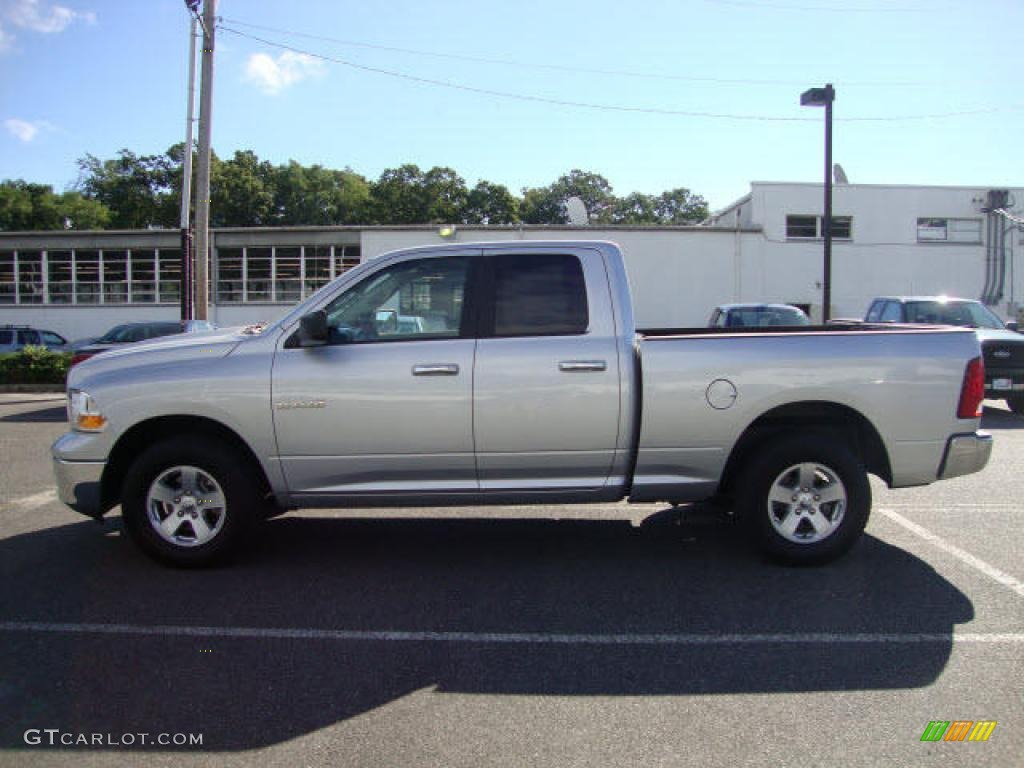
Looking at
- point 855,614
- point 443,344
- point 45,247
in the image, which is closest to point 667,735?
point 855,614

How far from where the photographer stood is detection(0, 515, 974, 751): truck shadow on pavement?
3410 mm

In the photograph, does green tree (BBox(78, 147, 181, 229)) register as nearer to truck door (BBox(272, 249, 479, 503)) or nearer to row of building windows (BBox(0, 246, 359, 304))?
row of building windows (BBox(0, 246, 359, 304))

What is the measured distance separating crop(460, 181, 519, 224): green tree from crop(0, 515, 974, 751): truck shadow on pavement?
62.9 m

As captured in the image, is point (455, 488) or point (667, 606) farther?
point (455, 488)

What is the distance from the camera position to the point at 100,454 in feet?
16.0

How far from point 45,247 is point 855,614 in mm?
32653

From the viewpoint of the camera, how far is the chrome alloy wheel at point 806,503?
4984 mm

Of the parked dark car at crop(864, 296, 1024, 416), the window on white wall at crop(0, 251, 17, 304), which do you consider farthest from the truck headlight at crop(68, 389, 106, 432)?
the window on white wall at crop(0, 251, 17, 304)

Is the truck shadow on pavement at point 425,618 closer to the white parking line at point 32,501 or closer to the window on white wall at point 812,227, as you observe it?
the white parking line at point 32,501

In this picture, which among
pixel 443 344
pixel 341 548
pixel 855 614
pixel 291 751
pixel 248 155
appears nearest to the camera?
pixel 291 751

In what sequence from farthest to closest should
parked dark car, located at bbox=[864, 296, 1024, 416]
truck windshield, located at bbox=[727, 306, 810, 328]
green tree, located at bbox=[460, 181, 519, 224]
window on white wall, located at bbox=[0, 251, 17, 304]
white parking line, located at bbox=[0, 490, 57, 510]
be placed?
green tree, located at bbox=[460, 181, 519, 224] < window on white wall, located at bbox=[0, 251, 17, 304] < truck windshield, located at bbox=[727, 306, 810, 328] < parked dark car, located at bbox=[864, 296, 1024, 416] < white parking line, located at bbox=[0, 490, 57, 510]

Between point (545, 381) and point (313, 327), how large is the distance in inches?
56.7

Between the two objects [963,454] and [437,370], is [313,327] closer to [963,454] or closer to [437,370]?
[437,370]

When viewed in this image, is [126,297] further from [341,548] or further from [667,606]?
[667,606]
